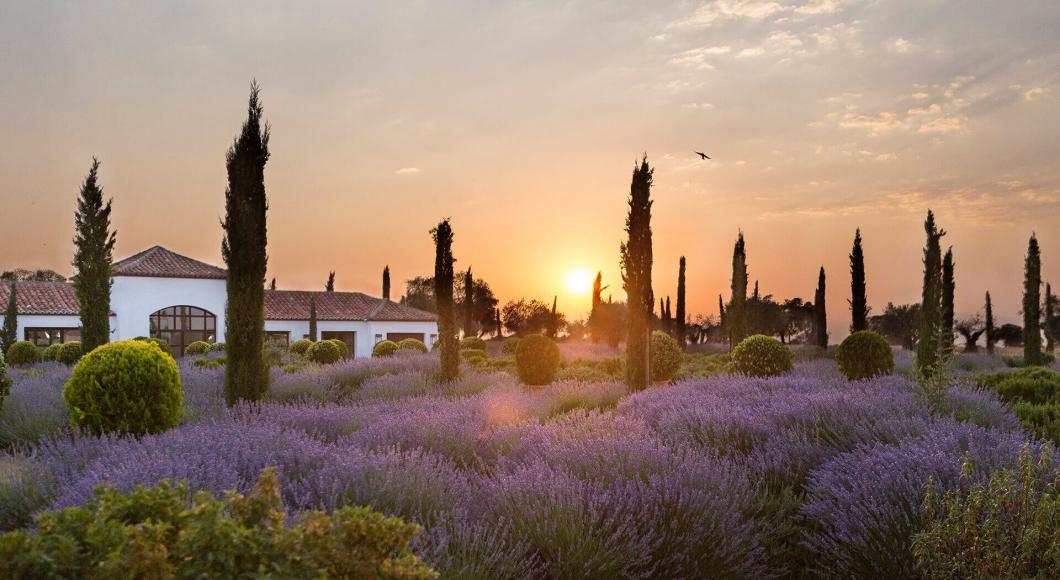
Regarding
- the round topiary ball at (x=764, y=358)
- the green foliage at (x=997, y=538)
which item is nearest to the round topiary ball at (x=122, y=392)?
the green foliage at (x=997, y=538)

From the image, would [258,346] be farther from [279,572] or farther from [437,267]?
[279,572]

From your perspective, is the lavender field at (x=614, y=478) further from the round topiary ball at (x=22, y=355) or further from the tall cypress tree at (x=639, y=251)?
the round topiary ball at (x=22, y=355)

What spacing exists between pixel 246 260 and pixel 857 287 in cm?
2439

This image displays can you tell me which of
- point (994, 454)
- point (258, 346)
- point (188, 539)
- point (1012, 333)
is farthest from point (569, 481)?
point (1012, 333)

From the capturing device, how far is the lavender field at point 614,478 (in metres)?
3.94

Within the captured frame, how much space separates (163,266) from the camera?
35.6 metres

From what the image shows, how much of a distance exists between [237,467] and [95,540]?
8.96ft

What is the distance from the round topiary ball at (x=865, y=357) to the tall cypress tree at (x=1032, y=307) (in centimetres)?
1398

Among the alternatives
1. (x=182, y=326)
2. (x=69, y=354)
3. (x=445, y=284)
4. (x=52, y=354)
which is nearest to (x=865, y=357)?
(x=445, y=284)

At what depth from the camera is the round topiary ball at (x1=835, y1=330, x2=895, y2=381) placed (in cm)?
1488

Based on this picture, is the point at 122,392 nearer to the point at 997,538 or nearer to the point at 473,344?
the point at 997,538

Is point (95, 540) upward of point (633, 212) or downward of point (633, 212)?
downward

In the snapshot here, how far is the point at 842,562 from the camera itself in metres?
4.25

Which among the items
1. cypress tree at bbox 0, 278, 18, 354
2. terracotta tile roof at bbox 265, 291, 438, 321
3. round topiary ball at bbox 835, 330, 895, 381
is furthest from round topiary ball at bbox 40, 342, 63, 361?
round topiary ball at bbox 835, 330, 895, 381
